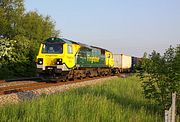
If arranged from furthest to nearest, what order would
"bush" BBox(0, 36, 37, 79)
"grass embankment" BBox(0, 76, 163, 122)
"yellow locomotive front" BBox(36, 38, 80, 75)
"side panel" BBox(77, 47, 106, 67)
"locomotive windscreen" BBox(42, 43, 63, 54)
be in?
"bush" BBox(0, 36, 37, 79) → "side panel" BBox(77, 47, 106, 67) → "locomotive windscreen" BBox(42, 43, 63, 54) → "yellow locomotive front" BBox(36, 38, 80, 75) → "grass embankment" BBox(0, 76, 163, 122)

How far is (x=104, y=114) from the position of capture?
8.84m

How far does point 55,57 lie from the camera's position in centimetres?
2400

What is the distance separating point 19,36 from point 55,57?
22.1 m

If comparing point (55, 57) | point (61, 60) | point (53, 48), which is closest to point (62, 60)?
point (61, 60)

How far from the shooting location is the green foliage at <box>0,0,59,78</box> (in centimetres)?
2877

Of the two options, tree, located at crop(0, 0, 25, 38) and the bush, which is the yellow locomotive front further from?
tree, located at crop(0, 0, 25, 38)

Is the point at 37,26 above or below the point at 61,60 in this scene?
above

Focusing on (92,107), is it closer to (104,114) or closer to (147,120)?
(104,114)

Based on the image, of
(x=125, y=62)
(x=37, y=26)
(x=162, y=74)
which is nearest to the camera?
(x=162, y=74)

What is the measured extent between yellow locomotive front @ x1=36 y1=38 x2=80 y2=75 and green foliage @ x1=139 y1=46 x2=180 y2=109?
44.7 feet

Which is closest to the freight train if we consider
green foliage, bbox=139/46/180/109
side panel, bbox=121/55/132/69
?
green foliage, bbox=139/46/180/109

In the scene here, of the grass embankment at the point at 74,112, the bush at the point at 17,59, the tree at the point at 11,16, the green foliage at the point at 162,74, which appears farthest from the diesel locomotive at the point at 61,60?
the tree at the point at 11,16

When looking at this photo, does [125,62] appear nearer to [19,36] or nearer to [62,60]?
[19,36]

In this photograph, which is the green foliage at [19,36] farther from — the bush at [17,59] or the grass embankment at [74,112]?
the grass embankment at [74,112]
